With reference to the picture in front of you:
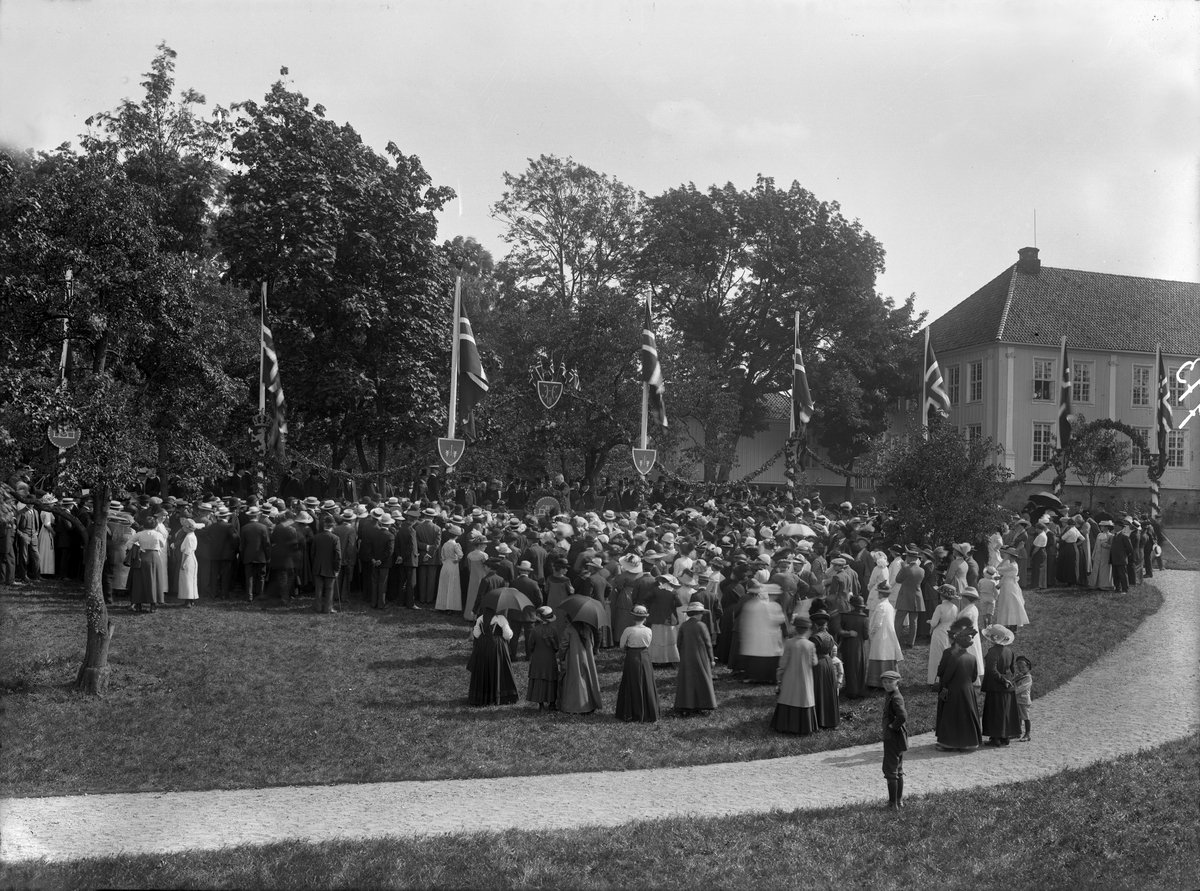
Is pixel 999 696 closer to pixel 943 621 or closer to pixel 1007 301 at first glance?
pixel 943 621

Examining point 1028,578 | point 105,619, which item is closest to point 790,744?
point 105,619

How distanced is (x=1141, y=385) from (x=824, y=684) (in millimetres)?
43016

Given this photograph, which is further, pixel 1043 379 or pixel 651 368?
pixel 1043 379

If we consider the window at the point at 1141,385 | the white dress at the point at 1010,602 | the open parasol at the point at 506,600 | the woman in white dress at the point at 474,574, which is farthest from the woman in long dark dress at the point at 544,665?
the window at the point at 1141,385

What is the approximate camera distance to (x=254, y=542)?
21516mm

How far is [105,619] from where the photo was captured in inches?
623

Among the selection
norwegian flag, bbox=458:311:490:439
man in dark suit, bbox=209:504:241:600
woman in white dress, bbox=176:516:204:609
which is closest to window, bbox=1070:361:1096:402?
norwegian flag, bbox=458:311:490:439

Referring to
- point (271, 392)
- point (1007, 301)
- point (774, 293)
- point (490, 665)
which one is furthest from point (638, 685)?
point (1007, 301)

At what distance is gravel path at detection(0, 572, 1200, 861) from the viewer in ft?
34.6

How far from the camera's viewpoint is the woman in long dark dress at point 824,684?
15180mm

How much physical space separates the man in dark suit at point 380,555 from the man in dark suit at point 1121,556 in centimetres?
1673

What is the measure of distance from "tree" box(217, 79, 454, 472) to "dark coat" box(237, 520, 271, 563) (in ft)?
29.4

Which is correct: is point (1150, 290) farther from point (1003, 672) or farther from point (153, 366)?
point (153, 366)

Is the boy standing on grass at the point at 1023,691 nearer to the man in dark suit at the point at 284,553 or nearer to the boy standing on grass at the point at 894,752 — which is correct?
the boy standing on grass at the point at 894,752
